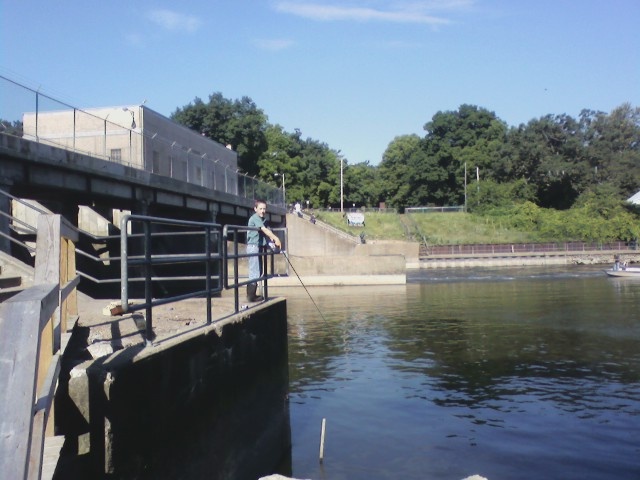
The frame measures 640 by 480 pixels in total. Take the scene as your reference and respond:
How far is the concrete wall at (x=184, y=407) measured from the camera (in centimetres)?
382

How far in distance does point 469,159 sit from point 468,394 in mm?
90459

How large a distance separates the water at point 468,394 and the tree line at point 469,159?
66.7 meters

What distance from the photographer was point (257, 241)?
9.06 m

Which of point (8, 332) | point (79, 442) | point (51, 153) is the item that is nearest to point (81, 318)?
point (79, 442)

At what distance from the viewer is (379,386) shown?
12016 mm

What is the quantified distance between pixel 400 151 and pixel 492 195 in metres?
33.7

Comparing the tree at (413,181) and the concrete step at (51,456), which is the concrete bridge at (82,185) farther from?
the tree at (413,181)

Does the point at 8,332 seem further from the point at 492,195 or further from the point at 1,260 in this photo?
the point at 492,195

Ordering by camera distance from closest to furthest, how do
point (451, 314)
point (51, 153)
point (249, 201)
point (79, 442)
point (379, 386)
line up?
point (79, 442), point (379, 386), point (51, 153), point (451, 314), point (249, 201)

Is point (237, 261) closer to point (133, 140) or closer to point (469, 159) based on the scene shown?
point (133, 140)

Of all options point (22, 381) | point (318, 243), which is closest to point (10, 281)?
point (22, 381)

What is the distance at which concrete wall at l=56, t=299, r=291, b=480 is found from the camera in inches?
150

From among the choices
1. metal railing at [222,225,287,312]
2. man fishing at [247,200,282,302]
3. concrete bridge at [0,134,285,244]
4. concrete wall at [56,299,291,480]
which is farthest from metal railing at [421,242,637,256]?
concrete wall at [56,299,291,480]

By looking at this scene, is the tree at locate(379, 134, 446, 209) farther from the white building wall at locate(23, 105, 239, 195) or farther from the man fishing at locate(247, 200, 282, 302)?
the man fishing at locate(247, 200, 282, 302)
